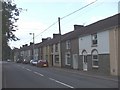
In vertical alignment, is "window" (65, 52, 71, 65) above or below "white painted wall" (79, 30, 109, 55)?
below

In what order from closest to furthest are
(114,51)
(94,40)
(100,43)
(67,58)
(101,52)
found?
(114,51) < (101,52) < (100,43) < (94,40) < (67,58)

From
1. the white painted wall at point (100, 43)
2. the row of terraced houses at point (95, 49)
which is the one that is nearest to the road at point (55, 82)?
the row of terraced houses at point (95, 49)

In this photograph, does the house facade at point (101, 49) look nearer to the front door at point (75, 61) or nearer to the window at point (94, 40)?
the window at point (94, 40)

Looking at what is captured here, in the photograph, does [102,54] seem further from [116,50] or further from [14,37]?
[14,37]

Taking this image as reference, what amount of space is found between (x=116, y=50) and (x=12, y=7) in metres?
10.6

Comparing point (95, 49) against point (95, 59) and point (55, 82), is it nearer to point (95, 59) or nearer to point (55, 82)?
point (95, 59)

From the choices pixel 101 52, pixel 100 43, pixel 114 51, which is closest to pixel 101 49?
pixel 101 52

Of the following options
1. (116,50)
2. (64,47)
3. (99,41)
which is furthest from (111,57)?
(64,47)

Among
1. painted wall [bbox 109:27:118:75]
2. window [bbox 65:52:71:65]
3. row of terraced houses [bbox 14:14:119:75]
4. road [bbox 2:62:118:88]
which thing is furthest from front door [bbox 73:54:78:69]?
road [bbox 2:62:118:88]

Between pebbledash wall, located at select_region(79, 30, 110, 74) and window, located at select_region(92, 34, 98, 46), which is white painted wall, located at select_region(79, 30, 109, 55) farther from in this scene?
window, located at select_region(92, 34, 98, 46)

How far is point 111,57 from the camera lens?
1298 inches

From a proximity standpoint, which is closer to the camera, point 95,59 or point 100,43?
point 100,43

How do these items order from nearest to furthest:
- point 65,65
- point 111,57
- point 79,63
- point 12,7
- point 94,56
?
point 12,7, point 111,57, point 94,56, point 79,63, point 65,65

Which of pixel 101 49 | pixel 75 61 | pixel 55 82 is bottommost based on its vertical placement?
pixel 55 82
